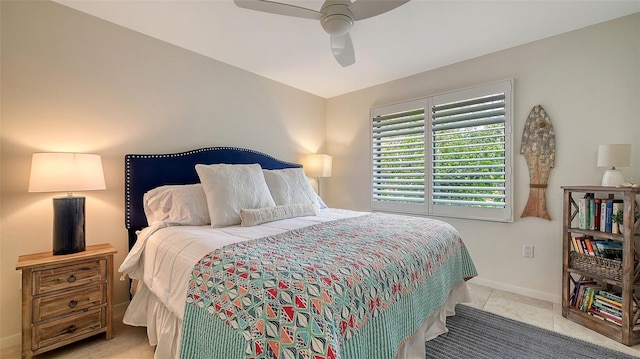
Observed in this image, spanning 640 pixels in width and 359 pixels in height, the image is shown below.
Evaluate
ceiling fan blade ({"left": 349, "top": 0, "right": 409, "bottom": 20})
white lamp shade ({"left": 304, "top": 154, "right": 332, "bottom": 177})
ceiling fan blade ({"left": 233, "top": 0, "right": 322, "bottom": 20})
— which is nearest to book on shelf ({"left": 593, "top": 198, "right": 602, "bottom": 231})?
ceiling fan blade ({"left": 349, "top": 0, "right": 409, "bottom": 20})

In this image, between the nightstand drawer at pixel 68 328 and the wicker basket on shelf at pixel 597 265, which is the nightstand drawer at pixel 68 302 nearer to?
the nightstand drawer at pixel 68 328

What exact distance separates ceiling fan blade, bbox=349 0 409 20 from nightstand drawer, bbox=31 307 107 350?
102 inches

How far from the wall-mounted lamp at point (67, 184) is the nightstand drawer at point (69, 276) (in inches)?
5.5

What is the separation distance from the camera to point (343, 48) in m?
2.00

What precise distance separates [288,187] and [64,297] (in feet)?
5.89

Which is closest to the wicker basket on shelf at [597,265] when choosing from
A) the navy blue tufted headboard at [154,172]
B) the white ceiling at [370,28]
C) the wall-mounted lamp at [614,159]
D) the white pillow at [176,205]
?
the wall-mounted lamp at [614,159]

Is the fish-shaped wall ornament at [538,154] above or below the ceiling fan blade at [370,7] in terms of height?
below

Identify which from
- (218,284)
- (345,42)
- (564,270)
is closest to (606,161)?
(564,270)

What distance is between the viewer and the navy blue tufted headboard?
7.36 feet

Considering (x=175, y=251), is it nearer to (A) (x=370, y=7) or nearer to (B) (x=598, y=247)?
(A) (x=370, y=7)

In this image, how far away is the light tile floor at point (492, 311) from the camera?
1.74 m

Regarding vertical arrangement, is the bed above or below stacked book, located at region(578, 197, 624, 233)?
below

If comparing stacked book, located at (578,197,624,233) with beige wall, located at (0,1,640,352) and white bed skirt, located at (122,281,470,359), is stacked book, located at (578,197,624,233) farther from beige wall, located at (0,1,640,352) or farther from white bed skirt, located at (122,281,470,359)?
white bed skirt, located at (122,281,470,359)

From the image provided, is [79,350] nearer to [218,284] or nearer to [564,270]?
[218,284]
